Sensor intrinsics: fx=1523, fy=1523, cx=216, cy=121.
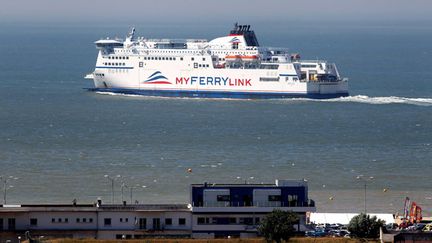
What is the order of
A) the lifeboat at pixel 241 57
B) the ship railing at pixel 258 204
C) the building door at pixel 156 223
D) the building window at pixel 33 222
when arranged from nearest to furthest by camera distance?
the building window at pixel 33 222, the building door at pixel 156 223, the ship railing at pixel 258 204, the lifeboat at pixel 241 57

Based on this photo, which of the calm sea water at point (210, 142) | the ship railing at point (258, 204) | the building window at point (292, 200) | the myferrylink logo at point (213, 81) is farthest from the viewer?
the myferrylink logo at point (213, 81)

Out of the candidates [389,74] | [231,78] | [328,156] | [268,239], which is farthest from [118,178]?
[389,74]

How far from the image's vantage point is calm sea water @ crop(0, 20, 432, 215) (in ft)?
132

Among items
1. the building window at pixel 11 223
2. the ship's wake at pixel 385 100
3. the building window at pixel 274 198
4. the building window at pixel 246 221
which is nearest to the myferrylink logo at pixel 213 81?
the ship's wake at pixel 385 100

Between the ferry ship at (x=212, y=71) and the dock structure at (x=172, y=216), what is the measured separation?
36671 mm

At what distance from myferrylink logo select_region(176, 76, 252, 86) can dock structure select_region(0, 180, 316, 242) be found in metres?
38.1

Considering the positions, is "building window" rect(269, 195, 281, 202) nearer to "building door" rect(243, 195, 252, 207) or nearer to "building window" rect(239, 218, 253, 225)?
"building door" rect(243, 195, 252, 207)

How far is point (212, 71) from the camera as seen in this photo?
70812mm

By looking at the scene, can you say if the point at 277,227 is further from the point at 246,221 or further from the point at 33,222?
the point at 33,222

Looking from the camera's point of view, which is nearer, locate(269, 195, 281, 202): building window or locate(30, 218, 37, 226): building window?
locate(30, 218, 37, 226): building window

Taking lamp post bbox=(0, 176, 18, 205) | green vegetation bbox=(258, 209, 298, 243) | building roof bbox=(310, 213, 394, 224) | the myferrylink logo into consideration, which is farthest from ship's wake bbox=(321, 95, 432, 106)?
green vegetation bbox=(258, 209, 298, 243)

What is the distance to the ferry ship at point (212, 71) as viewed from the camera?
69188mm

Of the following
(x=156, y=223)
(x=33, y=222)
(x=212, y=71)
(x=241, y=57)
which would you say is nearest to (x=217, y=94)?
(x=212, y=71)

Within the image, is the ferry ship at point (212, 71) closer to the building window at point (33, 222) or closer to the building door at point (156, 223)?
the building door at point (156, 223)
